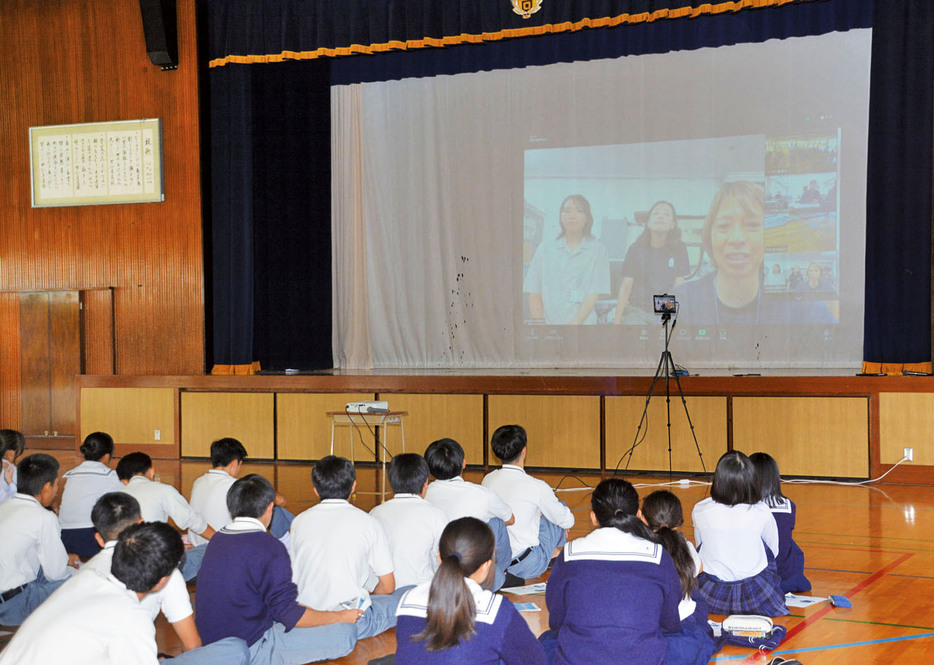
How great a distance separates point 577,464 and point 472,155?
4106 mm

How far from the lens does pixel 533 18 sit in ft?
30.7

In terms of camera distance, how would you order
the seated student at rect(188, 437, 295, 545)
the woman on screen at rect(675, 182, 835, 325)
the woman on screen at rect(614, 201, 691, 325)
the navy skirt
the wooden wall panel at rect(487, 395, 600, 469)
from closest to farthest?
the navy skirt → the seated student at rect(188, 437, 295, 545) → the wooden wall panel at rect(487, 395, 600, 469) → the woman on screen at rect(675, 182, 835, 325) → the woman on screen at rect(614, 201, 691, 325)

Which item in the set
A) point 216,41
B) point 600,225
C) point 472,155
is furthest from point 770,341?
point 216,41

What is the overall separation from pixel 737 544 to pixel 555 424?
16.1ft

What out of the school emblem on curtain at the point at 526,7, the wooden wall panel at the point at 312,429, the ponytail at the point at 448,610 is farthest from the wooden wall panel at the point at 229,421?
the ponytail at the point at 448,610

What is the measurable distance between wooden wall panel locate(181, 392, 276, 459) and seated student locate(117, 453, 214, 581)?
4.73 meters

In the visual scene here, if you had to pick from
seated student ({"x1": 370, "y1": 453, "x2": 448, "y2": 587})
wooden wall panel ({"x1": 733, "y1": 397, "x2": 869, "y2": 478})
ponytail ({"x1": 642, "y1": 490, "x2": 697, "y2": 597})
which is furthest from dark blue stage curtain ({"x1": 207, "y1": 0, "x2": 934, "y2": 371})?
seated student ({"x1": 370, "y1": 453, "x2": 448, "y2": 587})

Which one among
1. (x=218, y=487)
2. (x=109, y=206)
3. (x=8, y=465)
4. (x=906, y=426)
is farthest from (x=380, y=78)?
(x=218, y=487)

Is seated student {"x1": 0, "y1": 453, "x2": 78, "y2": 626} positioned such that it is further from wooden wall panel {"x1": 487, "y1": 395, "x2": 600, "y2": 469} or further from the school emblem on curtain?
the school emblem on curtain

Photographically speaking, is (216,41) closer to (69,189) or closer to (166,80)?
(166,80)

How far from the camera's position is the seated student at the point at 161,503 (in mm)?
4840

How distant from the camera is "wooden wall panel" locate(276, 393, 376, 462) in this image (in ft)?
31.7

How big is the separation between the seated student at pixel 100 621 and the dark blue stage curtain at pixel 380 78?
24.8 ft

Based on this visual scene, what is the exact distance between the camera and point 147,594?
2.56 metres
